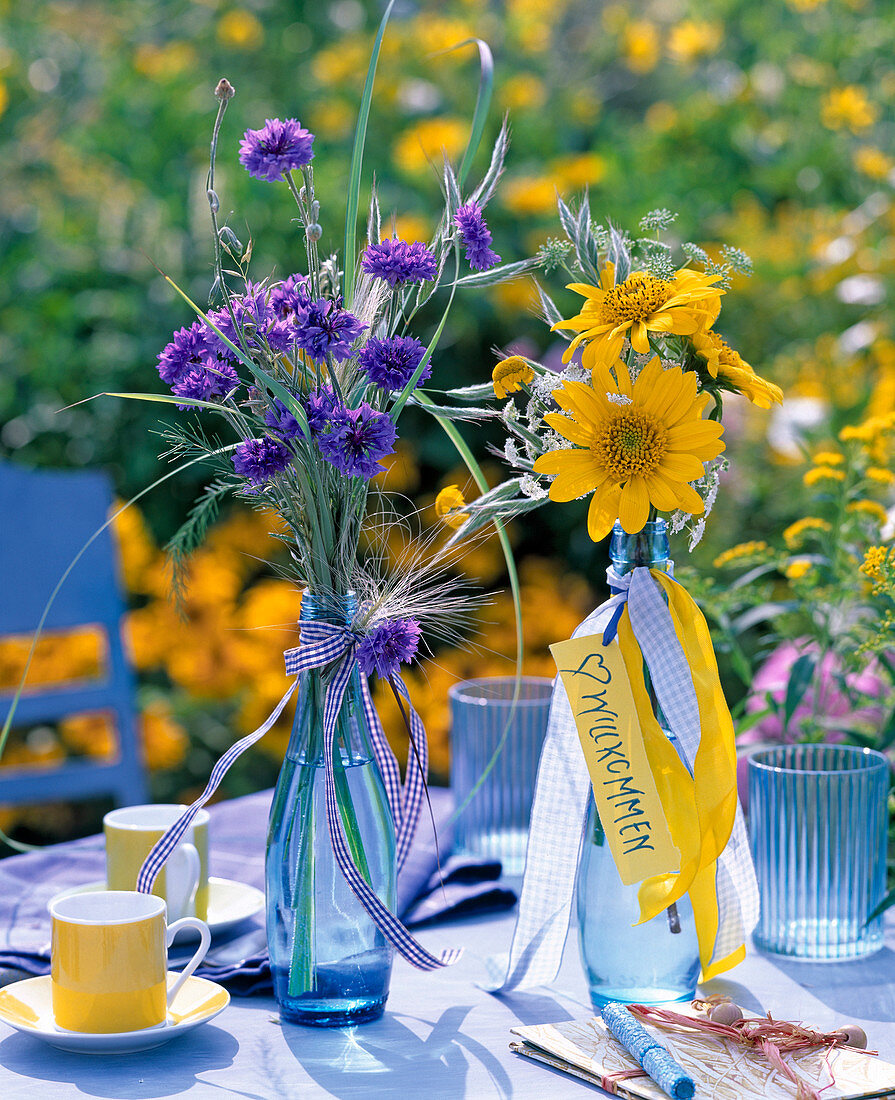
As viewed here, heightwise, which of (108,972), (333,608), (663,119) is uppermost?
(663,119)

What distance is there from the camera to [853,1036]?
2.71 ft

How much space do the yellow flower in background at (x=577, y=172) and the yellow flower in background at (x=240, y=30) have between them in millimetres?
1045

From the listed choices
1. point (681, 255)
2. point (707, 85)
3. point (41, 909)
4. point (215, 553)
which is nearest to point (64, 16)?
point (707, 85)

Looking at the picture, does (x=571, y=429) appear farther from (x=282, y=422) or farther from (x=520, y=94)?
(x=520, y=94)

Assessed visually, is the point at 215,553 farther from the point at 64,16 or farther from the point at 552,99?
the point at 64,16

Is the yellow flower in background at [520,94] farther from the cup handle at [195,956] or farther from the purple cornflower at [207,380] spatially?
the cup handle at [195,956]

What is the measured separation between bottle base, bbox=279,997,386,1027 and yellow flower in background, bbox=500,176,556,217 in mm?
2213

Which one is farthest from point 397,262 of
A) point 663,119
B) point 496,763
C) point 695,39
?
point 695,39

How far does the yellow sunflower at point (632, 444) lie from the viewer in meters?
0.81

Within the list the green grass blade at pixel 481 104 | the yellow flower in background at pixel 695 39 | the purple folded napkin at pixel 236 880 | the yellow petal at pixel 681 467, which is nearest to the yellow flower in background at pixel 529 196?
the yellow flower in background at pixel 695 39

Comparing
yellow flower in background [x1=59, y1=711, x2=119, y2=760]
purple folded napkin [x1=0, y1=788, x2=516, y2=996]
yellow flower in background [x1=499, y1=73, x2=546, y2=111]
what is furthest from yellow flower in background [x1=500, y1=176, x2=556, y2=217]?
purple folded napkin [x1=0, y1=788, x2=516, y2=996]

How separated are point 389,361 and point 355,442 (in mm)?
54

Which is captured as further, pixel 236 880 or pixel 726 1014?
pixel 236 880

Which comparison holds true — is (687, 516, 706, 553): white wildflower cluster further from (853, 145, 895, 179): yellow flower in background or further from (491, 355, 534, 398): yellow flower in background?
(853, 145, 895, 179): yellow flower in background
